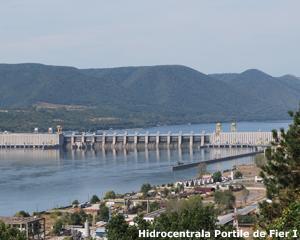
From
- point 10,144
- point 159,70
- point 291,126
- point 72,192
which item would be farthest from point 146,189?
point 159,70

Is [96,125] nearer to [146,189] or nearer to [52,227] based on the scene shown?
[146,189]

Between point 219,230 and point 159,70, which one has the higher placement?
point 159,70

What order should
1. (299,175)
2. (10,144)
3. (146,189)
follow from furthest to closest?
(10,144)
(146,189)
(299,175)

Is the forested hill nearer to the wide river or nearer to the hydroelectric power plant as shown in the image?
the hydroelectric power plant

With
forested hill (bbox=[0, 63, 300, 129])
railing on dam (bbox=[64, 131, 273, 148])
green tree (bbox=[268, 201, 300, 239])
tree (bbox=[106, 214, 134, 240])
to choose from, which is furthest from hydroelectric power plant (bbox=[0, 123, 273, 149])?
green tree (bbox=[268, 201, 300, 239])

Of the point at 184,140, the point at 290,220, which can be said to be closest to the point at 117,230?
the point at 290,220

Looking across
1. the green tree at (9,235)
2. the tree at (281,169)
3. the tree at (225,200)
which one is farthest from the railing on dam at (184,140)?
the green tree at (9,235)

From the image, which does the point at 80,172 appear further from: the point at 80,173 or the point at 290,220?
the point at 290,220
